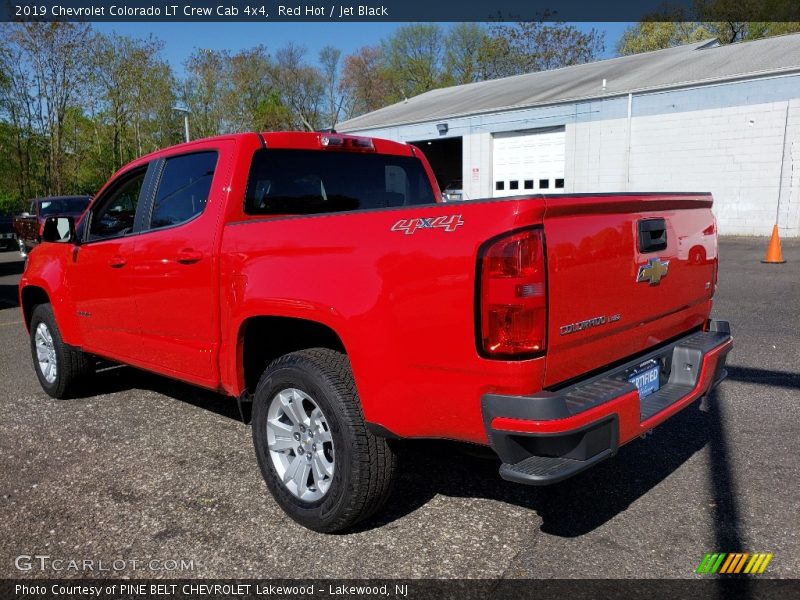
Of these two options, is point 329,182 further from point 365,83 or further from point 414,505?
point 365,83

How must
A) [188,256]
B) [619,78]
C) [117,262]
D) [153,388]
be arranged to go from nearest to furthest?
[188,256] → [117,262] → [153,388] → [619,78]

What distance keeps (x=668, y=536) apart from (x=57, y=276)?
15.0ft

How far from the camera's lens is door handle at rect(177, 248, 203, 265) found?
360 cm

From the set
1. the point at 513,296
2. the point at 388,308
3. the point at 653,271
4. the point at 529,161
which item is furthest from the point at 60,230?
the point at 529,161

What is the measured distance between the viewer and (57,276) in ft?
16.6

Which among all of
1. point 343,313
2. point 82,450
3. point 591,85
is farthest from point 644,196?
point 591,85

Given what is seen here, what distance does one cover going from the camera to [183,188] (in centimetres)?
397

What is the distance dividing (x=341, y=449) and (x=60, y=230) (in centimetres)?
321

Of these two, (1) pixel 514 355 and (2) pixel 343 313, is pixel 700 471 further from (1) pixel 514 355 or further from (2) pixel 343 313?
(2) pixel 343 313

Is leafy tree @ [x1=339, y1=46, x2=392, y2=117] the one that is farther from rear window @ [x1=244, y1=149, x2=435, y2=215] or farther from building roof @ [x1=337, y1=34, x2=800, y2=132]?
rear window @ [x1=244, y1=149, x2=435, y2=215]

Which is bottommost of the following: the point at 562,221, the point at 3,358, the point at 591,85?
the point at 3,358

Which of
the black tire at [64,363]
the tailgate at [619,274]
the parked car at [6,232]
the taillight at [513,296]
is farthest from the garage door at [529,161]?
the taillight at [513,296]

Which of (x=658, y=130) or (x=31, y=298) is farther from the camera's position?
(x=658, y=130)

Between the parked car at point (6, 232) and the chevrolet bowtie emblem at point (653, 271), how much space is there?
2258 centimetres
